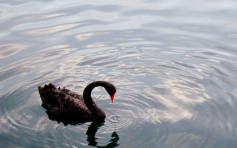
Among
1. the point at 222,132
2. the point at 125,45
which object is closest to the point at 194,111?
the point at 222,132

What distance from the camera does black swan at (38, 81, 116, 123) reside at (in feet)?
21.7

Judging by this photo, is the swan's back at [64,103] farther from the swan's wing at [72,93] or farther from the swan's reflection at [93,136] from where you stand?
the swan's reflection at [93,136]

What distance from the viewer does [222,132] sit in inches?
241

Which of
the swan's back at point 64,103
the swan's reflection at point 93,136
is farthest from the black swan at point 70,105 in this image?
the swan's reflection at point 93,136

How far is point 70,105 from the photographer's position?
691 cm

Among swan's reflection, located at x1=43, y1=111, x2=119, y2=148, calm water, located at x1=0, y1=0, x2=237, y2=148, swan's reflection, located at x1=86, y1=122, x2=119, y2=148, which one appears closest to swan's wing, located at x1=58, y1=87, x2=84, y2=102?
calm water, located at x1=0, y1=0, x2=237, y2=148

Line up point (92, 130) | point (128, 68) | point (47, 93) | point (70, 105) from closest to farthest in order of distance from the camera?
point (92, 130) → point (70, 105) → point (47, 93) → point (128, 68)

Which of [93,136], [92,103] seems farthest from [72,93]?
[93,136]

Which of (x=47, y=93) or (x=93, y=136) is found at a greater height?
(x=47, y=93)

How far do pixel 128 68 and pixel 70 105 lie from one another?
1993 mm

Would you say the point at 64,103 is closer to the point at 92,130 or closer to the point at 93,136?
the point at 92,130

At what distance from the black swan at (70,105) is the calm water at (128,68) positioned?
7.1 inches

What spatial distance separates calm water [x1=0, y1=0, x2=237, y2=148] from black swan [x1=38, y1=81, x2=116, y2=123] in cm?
18

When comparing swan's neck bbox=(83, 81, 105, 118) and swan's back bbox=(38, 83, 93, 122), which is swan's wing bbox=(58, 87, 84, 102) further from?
swan's neck bbox=(83, 81, 105, 118)
